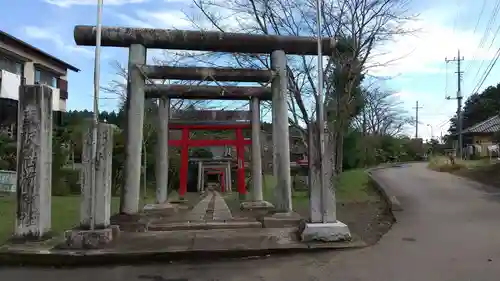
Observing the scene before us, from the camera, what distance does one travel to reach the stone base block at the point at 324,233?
7270 mm

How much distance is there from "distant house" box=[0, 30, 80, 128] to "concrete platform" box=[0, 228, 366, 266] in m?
19.7

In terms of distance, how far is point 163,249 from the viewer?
22.4 feet

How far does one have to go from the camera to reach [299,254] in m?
6.90

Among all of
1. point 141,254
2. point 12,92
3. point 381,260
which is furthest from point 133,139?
point 12,92

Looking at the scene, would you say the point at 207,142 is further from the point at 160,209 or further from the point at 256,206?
the point at 160,209

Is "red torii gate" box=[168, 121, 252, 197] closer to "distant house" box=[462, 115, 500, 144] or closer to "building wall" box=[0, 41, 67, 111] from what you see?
"building wall" box=[0, 41, 67, 111]

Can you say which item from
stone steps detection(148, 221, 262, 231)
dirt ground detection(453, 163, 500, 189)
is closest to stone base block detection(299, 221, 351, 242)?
stone steps detection(148, 221, 262, 231)

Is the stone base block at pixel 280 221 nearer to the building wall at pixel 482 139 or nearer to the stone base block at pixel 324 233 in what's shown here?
the stone base block at pixel 324 233

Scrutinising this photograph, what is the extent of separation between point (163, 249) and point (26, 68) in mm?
29932

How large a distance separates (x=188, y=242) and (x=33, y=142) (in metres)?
2.82

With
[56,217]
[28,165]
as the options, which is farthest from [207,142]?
[28,165]

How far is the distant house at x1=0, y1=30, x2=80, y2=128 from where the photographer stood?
2783cm

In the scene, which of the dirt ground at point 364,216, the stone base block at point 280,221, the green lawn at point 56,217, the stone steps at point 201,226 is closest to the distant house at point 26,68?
the green lawn at point 56,217

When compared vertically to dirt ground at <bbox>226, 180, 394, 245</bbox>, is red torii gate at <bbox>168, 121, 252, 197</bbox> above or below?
above
